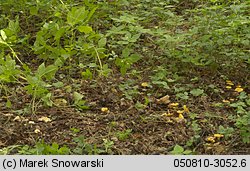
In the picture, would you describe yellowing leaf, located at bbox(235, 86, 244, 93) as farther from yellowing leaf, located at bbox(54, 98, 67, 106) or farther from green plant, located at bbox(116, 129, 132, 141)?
yellowing leaf, located at bbox(54, 98, 67, 106)

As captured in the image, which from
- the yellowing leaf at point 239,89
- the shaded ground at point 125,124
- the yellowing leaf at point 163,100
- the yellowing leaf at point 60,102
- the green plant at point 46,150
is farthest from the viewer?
the yellowing leaf at point 239,89

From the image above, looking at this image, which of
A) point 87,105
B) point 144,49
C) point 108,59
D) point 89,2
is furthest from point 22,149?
point 89,2

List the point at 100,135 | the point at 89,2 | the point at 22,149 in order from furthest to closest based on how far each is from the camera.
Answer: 1. the point at 89,2
2. the point at 100,135
3. the point at 22,149

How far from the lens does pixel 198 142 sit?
10.2 feet

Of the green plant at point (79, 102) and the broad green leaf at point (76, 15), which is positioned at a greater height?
the broad green leaf at point (76, 15)

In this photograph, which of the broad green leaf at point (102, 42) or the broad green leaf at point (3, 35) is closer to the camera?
the broad green leaf at point (3, 35)

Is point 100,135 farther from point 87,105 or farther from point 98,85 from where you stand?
point 98,85

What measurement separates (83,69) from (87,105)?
19.6 inches

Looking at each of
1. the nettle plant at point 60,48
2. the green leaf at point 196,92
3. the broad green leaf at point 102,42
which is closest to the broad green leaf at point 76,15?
the nettle plant at point 60,48

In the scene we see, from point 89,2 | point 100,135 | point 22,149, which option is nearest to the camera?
point 22,149

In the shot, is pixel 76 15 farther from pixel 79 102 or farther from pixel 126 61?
pixel 79 102

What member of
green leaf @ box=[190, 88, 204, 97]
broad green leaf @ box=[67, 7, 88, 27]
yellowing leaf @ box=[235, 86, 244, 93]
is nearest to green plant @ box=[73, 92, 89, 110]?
broad green leaf @ box=[67, 7, 88, 27]

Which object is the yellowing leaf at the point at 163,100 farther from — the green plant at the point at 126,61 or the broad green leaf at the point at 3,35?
the broad green leaf at the point at 3,35

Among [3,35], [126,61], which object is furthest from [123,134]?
[3,35]
